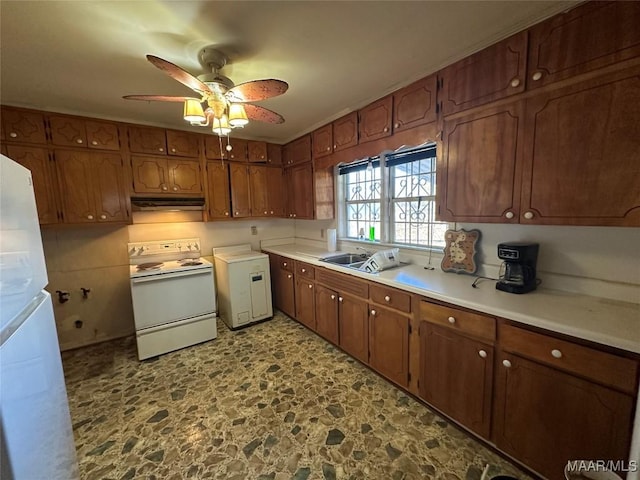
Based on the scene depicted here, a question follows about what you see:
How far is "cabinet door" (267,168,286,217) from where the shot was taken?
3752 millimetres

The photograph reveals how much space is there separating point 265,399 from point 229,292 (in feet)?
4.85

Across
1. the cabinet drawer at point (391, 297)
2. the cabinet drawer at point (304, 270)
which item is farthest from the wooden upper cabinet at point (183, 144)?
the cabinet drawer at point (391, 297)

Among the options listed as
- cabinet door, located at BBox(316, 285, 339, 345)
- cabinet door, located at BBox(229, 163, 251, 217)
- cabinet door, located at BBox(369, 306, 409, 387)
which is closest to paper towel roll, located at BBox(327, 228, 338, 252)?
cabinet door, located at BBox(316, 285, 339, 345)

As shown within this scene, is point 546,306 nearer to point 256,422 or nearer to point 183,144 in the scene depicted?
point 256,422

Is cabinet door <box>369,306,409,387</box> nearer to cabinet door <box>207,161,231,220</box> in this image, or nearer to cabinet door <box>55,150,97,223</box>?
cabinet door <box>207,161,231,220</box>

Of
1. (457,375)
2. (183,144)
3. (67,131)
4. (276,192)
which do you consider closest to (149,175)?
(183,144)

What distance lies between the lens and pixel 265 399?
208 centimetres

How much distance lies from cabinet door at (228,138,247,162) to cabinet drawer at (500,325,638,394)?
3342 mm

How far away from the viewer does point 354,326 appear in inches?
95.2

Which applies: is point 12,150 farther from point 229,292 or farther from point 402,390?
point 402,390

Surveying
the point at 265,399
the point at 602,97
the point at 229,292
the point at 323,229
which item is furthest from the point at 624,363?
the point at 229,292

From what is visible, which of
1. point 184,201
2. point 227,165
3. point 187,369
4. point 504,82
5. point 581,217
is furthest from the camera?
point 227,165

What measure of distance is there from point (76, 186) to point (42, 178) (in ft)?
0.78

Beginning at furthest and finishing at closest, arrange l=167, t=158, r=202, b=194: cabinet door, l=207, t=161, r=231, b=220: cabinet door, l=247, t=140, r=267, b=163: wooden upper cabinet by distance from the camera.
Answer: l=247, t=140, r=267, b=163: wooden upper cabinet, l=207, t=161, r=231, b=220: cabinet door, l=167, t=158, r=202, b=194: cabinet door
